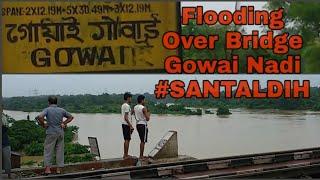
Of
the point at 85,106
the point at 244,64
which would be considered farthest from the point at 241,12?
the point at 85,106

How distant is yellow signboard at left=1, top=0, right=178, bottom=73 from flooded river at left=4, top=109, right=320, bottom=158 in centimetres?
98

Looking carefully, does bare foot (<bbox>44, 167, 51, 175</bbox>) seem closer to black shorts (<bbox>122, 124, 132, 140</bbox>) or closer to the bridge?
the bridge

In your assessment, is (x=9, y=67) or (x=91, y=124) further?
(x=91, y=124)

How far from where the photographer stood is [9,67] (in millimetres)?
6410

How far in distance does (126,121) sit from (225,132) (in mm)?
1639

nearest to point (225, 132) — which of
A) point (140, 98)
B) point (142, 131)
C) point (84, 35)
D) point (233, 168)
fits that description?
point (233, 168)

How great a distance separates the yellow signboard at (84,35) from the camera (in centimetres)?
640

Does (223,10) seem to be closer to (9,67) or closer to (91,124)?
(91,124)

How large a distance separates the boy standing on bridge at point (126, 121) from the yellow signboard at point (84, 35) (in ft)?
1.88

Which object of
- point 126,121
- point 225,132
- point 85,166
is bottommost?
point 85,166

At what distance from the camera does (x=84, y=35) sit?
21.2ft

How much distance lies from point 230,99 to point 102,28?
2.21 meters

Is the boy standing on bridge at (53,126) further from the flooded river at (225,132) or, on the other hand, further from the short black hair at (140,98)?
the short black hair at (140,98)

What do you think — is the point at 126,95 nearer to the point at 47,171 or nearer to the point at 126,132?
the point at 126,132
